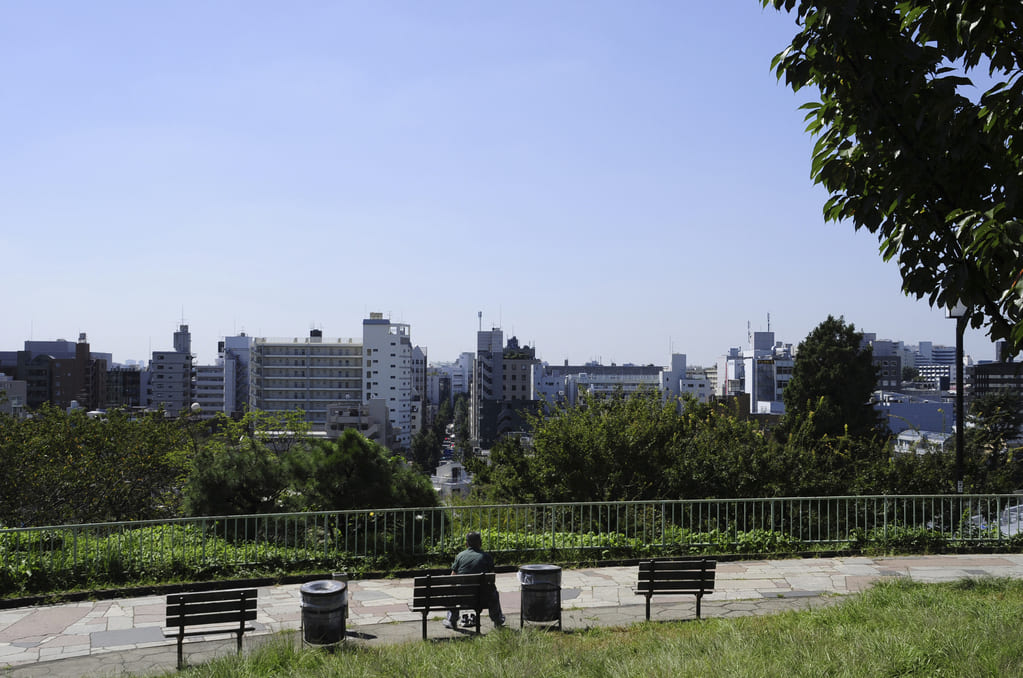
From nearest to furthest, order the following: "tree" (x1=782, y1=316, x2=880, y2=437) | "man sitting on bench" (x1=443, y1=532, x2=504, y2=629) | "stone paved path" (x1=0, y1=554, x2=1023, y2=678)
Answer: "stone paved path" (x1=0, y1=554, x2=1023, y2=678) < "man sitting on bench" (x1=443, y1=532, x2=504, y2=629) < "tree" (x1=782, y1=316, x2=880, y2=437)

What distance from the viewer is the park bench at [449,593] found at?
959 centimetres

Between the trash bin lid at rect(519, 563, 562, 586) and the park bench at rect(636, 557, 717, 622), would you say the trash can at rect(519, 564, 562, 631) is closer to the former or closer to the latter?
the trash bin lid at rect(519, 563, 562, 586)

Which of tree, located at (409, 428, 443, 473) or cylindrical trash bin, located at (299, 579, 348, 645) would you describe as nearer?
cylindrical trash bin, located at (299, 579, 348, 645)

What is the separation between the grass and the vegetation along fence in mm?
3791

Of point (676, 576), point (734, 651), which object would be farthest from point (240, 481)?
point (734, 651)

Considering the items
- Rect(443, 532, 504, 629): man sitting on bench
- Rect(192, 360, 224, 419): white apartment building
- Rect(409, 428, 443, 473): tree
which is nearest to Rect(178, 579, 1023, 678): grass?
Rect(443, 532, 504, 629): man sitting on bench

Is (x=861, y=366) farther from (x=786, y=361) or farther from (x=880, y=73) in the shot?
(x=786, y=361)

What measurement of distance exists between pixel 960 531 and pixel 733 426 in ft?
25.2

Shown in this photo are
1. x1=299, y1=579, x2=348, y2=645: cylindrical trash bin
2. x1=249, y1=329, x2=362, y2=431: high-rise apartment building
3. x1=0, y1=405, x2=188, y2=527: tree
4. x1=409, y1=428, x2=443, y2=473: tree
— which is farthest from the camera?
x1=249, y1=329, x2=362, y2=431: high-rise apartment building

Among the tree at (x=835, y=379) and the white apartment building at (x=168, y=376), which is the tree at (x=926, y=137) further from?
the white apartment building at (x=168, y=376)

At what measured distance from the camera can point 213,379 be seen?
16612cm

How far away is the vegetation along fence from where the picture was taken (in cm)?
1219

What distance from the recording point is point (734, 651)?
751cm

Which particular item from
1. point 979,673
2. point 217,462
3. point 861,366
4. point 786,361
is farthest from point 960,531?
point 786,361
